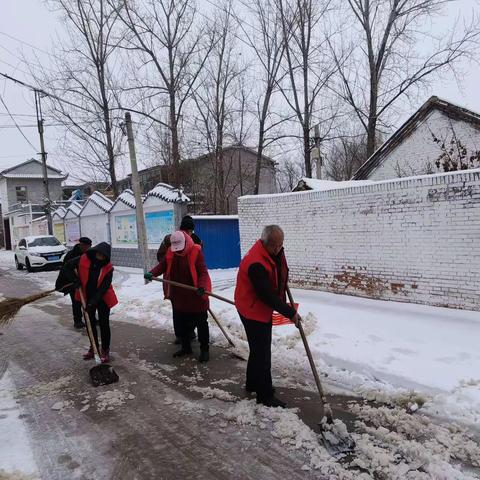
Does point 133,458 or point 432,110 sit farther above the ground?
point 432,110

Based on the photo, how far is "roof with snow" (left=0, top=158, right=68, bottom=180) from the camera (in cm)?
4656

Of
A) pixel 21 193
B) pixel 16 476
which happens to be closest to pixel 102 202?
pixel 16 476

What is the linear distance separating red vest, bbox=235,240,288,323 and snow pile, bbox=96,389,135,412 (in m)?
1.54

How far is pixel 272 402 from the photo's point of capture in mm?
4070

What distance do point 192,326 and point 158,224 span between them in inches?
374

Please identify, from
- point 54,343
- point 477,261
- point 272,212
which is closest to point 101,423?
point 54,343

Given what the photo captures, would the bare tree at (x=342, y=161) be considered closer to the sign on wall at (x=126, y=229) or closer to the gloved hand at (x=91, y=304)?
the sign on wall at (x=126, y=229)

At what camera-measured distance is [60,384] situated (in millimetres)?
4957

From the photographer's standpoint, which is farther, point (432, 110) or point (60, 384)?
point (432, 110)

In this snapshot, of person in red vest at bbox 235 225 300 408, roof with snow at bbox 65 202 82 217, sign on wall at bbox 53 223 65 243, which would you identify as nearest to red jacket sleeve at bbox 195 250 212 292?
person in red vest at bbox 235 225 300 408

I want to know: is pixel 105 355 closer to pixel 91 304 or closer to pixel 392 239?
pixel 91 304

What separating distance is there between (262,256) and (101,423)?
208 centimetres

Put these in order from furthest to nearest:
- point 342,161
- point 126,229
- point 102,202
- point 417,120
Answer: point 342,161 → point 102,202 → point 126,229 → point 417,120

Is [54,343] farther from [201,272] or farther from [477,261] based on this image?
[477,261]
